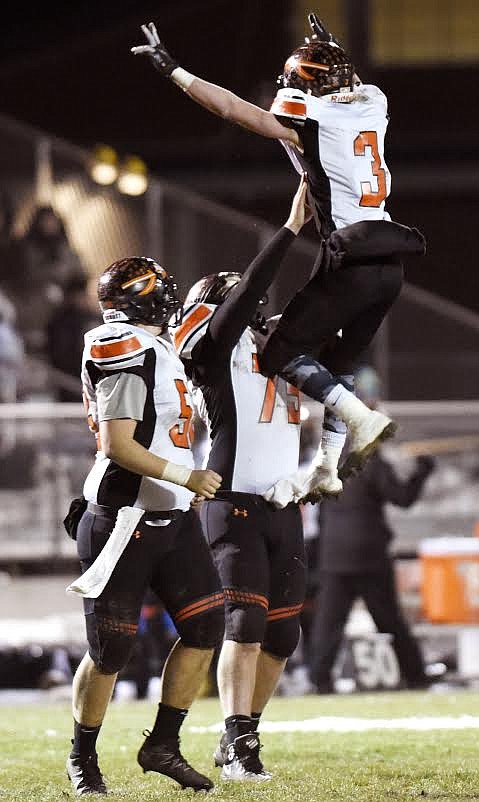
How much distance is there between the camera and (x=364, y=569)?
1034cm

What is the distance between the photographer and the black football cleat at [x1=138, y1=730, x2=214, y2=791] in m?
5.58

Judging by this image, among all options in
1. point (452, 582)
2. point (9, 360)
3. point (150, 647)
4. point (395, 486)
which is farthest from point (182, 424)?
point (9, 360)

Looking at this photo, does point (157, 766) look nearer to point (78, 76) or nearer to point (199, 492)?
point (199, 492)

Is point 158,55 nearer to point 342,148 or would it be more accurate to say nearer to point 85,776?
point 342,148

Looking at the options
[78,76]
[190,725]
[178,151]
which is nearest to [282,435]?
[190,725]

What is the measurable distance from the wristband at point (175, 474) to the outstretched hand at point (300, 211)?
1.21m

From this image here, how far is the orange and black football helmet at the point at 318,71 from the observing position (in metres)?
5.80

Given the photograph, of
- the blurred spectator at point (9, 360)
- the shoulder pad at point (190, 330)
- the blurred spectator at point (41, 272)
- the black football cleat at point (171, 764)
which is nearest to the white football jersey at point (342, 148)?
the shoulder pad at point (190, 330)

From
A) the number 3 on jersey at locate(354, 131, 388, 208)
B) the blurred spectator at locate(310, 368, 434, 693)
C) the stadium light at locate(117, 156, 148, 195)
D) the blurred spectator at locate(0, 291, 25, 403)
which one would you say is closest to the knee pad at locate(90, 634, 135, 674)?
the number 3 on jersey at locate(354, 131, 388, 208)

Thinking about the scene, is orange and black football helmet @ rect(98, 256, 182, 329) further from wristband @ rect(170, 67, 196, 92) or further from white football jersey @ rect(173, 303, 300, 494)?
wristband @ rect(170, 67, 196, 92)

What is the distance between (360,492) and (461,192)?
1440 centimetres

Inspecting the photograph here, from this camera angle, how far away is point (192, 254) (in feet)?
40.9

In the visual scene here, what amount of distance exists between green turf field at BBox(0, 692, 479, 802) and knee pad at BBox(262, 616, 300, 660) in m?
0.47

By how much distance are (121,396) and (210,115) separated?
776 inches
